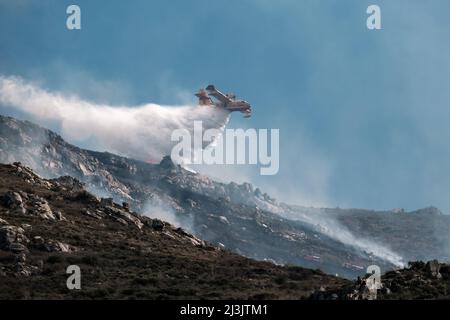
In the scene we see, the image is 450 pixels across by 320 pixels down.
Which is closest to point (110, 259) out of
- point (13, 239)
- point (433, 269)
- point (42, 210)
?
point (13, 239)

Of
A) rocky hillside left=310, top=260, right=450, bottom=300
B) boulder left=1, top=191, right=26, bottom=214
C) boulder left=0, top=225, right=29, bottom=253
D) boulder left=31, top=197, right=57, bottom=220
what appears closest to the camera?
rocky hillside left=310, top=260, right=450, bottom=300

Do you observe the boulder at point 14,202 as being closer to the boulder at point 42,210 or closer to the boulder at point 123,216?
the boulder at point 42,210

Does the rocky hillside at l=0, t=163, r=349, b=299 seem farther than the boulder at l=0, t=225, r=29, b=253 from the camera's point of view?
No

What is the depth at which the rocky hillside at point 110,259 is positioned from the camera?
6144 centimetres

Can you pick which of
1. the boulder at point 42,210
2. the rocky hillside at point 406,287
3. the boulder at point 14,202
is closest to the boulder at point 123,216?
the boulder at point 42,210

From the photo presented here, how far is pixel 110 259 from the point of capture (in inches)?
2908

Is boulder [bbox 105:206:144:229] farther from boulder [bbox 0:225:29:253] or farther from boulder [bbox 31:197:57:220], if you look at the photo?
boulder [bbox 0:225:29:253]

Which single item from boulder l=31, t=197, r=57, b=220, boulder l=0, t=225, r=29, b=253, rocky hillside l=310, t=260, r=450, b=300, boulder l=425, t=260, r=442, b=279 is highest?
boulder l=31, t=197, r=57, b=220

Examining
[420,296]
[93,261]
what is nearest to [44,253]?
[93,261]

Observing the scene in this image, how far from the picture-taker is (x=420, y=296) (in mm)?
59156

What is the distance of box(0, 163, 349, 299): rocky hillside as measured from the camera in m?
61.4

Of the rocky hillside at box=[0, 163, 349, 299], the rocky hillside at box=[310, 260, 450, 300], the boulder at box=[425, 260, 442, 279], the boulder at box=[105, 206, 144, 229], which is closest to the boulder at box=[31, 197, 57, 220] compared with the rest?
the rocky hillside at box=[0, 163, 349, 299]
